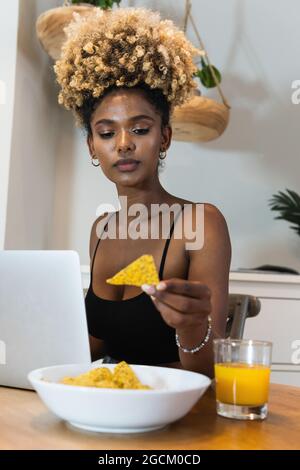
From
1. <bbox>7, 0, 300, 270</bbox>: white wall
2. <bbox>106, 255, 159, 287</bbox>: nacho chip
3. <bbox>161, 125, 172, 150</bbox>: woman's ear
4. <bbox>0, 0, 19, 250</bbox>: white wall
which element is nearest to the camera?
<bbox>106, 255, 159, 287</bbox>: nacho chip

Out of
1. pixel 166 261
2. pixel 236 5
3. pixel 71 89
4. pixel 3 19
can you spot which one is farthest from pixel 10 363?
pixel 236 5

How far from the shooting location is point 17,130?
224 cm

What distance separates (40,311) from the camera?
916 mm

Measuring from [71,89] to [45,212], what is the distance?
4.18 ft

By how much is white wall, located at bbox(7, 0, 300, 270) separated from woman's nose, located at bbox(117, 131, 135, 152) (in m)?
1.39

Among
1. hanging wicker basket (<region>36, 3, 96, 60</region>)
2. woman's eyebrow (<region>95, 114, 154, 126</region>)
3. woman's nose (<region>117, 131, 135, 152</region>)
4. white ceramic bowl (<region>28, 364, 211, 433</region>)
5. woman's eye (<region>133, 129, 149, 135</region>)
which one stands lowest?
white ceramic bowl (<region>28, 364, 211, 433</region>)

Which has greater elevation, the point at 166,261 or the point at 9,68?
the point at 9,68

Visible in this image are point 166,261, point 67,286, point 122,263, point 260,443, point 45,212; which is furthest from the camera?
point 45,212

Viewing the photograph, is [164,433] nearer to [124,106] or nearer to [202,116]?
[124,106]

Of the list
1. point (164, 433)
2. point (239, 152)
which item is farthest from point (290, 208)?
point (164, 433)

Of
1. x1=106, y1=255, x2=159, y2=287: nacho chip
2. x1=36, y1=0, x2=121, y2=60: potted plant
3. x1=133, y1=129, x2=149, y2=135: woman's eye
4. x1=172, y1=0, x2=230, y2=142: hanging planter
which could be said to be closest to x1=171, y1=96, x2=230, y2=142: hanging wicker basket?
x1=172, y1=0, x2=230, y2=142: hanging planter

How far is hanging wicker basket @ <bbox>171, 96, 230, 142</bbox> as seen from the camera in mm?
2211

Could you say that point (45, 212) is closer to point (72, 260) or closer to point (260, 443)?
point (72, 260)
